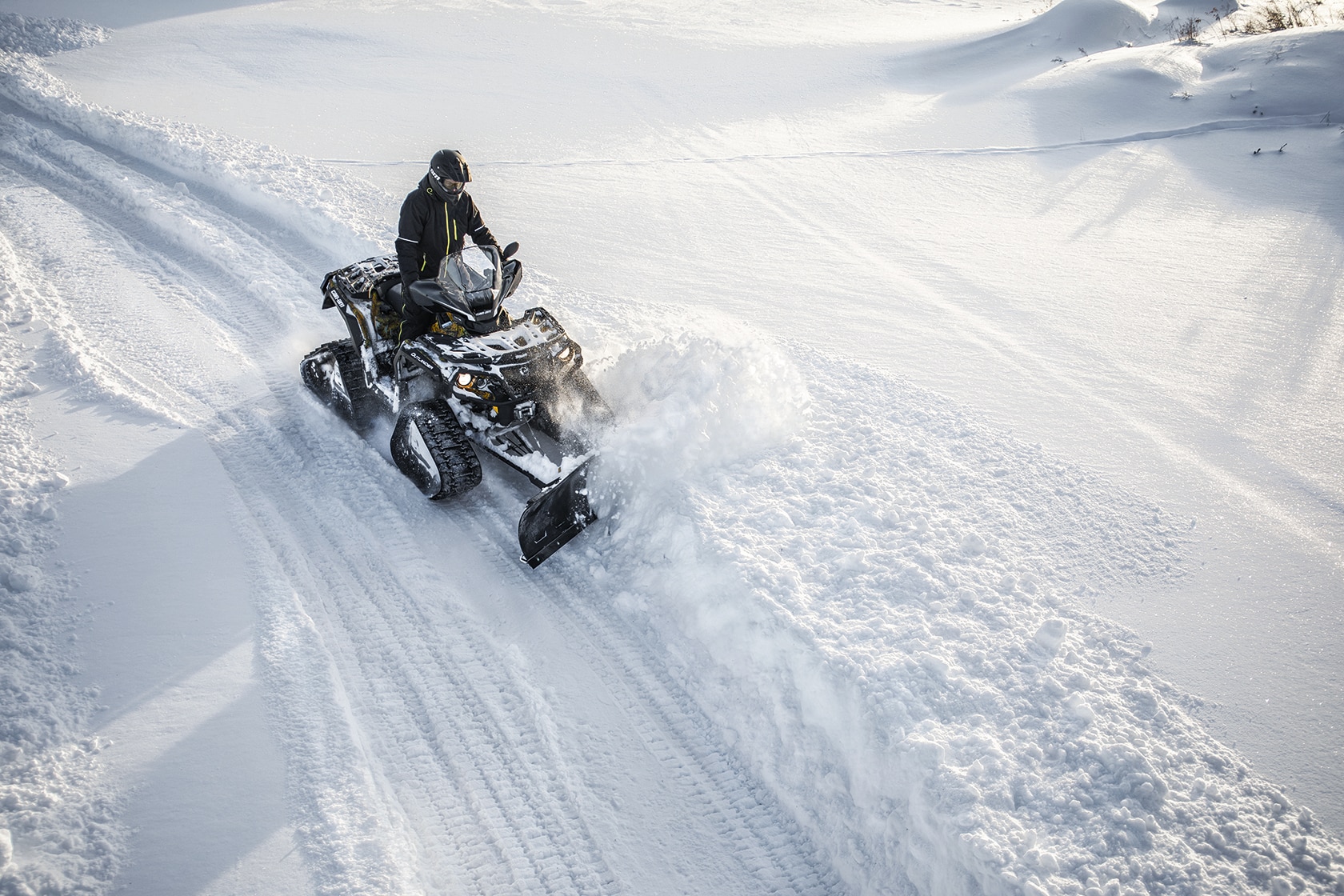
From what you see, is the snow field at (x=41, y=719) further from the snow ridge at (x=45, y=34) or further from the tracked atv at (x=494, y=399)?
the snow ridge at (x=45, y=34)

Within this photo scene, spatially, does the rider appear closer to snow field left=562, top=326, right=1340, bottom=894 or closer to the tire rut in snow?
the tire rut in snow

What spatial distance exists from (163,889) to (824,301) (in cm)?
726

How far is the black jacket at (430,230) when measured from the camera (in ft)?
17.5

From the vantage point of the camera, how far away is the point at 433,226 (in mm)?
5496

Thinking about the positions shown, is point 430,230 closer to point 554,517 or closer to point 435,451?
point 435,451

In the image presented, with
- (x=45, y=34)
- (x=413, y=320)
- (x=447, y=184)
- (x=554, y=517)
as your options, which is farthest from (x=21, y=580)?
(x=45, y=34)

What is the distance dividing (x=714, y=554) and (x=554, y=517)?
3.60ft

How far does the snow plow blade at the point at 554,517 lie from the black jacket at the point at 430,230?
6.42ft

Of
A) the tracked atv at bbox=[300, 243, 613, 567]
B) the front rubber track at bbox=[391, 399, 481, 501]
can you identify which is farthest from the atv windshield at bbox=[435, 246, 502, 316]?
the front rubber track at bbox=[391, 399, 481, 501]

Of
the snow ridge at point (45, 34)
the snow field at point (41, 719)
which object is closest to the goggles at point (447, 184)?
the snow field at point (41, 719)

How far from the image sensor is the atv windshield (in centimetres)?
535

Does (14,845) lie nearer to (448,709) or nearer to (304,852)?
(304,852)

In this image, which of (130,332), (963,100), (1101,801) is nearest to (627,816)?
(1101,801)

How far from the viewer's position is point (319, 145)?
11.8 metres
